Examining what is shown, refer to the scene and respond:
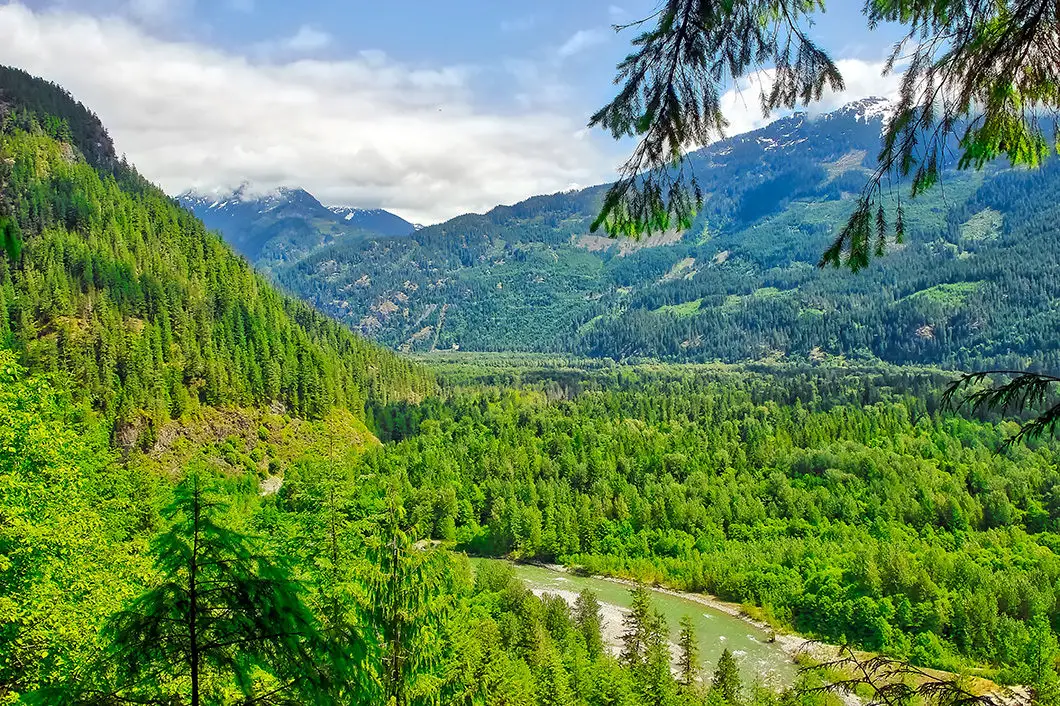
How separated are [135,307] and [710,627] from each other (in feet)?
267

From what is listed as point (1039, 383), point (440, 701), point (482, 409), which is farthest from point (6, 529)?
point (482, 409)

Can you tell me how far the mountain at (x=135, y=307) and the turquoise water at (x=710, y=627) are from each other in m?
44.5

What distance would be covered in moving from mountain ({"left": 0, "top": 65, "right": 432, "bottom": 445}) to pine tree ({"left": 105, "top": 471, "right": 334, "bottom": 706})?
6685 cm

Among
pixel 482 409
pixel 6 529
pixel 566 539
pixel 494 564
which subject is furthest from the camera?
pixel 482 409

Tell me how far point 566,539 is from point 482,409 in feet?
168

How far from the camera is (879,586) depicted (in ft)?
156

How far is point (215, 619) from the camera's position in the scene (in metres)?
5.00

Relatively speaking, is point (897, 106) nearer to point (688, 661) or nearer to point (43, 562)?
point (43, 562)

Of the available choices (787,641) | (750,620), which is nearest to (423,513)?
(750,620)

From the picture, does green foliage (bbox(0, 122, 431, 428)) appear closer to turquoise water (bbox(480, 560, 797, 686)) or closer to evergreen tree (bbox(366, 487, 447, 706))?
turquoise water (bbox(480, 560, 797, 686))

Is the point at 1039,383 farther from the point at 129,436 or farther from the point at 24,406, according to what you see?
the point at 129,436

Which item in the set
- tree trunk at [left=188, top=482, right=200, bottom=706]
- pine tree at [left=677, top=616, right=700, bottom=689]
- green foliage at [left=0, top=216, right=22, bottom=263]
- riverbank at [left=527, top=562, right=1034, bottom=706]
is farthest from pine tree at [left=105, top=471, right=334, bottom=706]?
pine tree at [left=677, top=616, right=700, bottom=689]

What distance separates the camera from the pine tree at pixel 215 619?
16.0 feet

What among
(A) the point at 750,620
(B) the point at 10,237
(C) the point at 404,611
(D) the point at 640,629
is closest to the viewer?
(B) the point at 10,237
